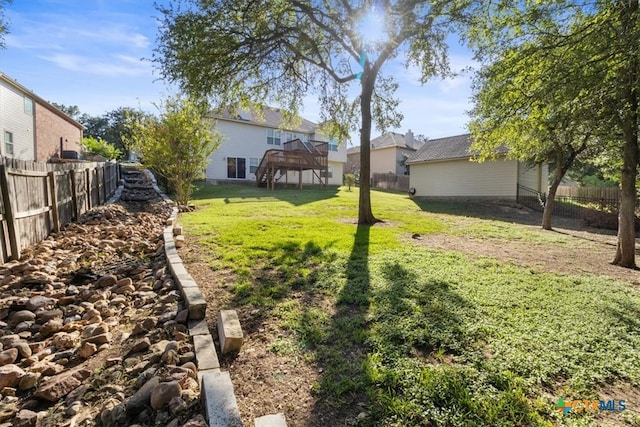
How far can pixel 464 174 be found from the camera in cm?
1930

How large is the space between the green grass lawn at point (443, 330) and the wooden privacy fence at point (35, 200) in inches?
104

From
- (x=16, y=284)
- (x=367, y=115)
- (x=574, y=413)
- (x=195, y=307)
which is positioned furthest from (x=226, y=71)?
(x=574, y=413)

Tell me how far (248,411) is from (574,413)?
6.49 ft

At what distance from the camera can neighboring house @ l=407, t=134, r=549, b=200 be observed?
1731 cm

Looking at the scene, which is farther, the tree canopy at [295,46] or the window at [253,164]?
the window at [253,164]

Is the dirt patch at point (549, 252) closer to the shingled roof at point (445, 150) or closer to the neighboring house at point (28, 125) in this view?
the shingled roof at point (445, 150)

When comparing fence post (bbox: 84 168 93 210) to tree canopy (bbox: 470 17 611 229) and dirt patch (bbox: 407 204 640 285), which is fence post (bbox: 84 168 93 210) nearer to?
dirt patch (bbox: 407 204 640 285)

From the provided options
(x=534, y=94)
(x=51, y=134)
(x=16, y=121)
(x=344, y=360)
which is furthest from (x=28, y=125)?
(x=534, y=94)

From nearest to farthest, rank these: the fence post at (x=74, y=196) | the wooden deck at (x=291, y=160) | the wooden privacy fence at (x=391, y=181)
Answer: the fence post at (x=74, y=196) < the wooden deck at (x=291, y=160) < the wooden privacy fence at (x=391, y=181)

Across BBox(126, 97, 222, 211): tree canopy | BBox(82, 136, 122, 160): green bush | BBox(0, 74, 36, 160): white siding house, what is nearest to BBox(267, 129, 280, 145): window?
BBox(82, 136, 122, 160): green bush

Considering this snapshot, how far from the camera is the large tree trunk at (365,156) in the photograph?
922cm

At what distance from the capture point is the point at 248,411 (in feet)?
6.38

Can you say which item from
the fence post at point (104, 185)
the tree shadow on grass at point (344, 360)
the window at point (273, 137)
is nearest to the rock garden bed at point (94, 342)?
the tree shadow on grass at point (344, 360)

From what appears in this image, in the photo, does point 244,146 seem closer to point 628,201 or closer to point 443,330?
point 628,201
